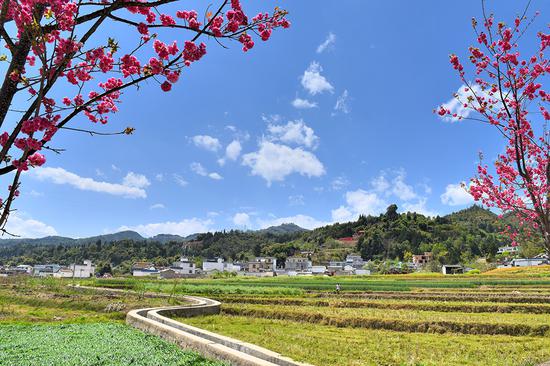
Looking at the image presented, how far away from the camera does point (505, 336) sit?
46.5ft

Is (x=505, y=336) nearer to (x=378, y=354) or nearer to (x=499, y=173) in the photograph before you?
(x=378, y=354)

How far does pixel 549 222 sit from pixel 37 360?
10.7 m

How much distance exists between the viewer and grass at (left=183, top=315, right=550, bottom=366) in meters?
10.3

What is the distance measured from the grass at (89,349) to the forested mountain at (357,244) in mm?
95429

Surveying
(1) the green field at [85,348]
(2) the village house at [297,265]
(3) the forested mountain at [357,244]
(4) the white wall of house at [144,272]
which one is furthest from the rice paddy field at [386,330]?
(2) the village house at [297,265]

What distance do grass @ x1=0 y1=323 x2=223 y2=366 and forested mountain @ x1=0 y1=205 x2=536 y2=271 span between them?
3757 inches

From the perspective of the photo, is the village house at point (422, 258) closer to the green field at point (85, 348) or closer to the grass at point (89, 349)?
the green field at point (85, 348)

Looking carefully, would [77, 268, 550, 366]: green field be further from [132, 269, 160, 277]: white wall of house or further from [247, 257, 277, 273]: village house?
[247, 257, 277, 273]: village house

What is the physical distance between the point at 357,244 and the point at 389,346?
130 meters

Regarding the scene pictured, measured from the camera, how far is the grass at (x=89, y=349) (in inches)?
350

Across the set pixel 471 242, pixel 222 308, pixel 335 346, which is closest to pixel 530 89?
pixel 335 346

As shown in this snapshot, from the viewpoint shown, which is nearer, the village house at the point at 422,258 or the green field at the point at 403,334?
the green field at the point at 403,334

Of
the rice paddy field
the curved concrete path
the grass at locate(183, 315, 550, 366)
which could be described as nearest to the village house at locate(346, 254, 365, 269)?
the rice paddy field

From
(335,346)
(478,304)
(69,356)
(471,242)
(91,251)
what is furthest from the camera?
(91,251)
